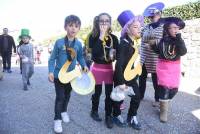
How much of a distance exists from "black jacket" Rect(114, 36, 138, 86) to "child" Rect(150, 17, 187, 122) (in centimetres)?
65

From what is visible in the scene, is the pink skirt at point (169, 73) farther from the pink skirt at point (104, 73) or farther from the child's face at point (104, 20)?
the child's face at point (104, 20)

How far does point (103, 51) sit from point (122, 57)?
33 cm

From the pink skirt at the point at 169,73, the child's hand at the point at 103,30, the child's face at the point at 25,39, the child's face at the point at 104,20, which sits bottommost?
the pink skirt at the point at 169,73

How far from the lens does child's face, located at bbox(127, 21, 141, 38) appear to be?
4.72 meters

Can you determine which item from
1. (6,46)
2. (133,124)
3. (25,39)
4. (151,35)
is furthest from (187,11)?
(133,124)

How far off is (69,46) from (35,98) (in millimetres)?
2650

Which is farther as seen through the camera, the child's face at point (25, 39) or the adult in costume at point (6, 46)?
the adult in costume at point (6, 46)

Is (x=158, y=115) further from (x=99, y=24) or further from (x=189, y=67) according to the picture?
(x=189, y=67)

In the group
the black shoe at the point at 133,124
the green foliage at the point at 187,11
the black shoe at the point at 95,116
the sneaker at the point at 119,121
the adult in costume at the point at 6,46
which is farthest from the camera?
the adult in costume at the point at 6,46

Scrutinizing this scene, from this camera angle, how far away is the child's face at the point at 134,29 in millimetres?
4719

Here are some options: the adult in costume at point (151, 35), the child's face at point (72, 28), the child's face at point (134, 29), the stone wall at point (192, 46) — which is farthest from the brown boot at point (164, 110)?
the stone wall at point (192, 46)

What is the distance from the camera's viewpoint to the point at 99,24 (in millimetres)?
4816

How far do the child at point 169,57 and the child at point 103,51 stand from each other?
84 cm

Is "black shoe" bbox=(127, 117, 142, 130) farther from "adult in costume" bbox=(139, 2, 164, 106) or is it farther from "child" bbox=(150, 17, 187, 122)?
"adult in costume" bbox=(139, 2, 164, 106)
